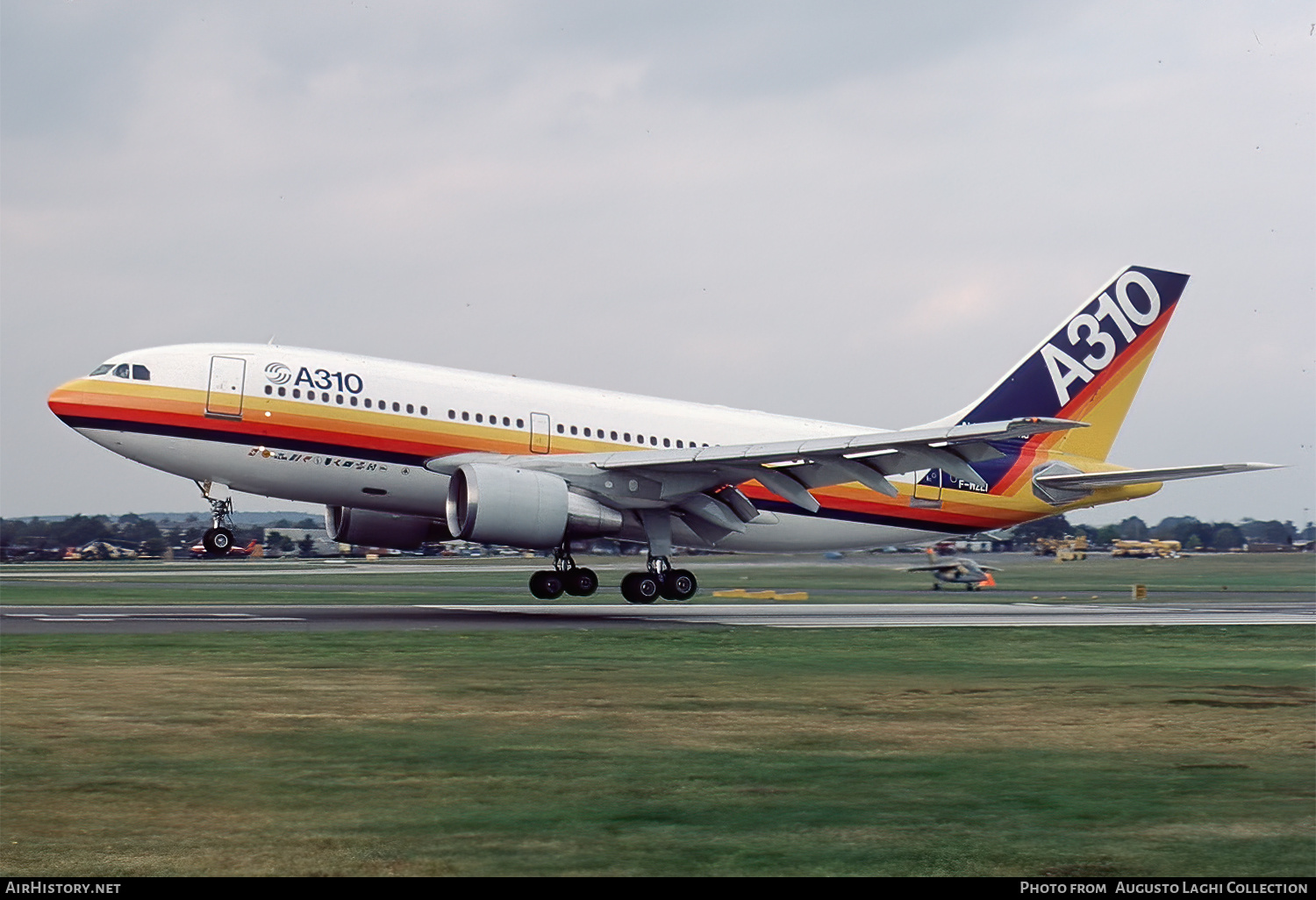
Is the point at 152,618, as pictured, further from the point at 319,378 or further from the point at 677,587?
the point at 677,587

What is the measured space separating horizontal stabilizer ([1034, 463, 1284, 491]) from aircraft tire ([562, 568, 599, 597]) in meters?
13.2

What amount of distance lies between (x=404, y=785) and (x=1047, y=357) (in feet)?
110

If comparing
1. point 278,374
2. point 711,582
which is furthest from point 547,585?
point 711,582

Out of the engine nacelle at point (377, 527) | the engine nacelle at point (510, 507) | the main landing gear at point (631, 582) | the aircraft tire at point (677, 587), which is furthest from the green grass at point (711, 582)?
the engine nacelle at point (510, 507)

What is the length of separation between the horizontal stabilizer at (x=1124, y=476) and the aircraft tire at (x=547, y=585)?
13957 millimetres

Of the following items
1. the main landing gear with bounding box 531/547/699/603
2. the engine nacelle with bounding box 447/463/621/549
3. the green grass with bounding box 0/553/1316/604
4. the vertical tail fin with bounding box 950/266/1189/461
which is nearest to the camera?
the engine nacelle with bounding box 447/463/621/549

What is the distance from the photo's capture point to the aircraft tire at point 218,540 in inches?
1246

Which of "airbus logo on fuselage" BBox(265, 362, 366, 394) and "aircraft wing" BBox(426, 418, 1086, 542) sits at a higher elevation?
"airbus logo on fuselage" BBox(265, 362, 366, 394)

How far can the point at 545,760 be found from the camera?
37.3ft

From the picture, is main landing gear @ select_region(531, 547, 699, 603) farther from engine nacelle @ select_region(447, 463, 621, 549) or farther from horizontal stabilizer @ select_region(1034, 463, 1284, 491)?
horizontal stabilizer @ select_region(1034, 463, 1284, 491)

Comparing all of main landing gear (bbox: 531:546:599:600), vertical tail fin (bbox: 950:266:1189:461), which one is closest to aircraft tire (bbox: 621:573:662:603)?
main landing gear (bbox: 531:546:599:600)

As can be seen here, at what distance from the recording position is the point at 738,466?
33.0m

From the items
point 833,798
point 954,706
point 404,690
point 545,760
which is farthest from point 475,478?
point 833,798

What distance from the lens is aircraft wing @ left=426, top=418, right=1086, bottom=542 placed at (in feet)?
105
